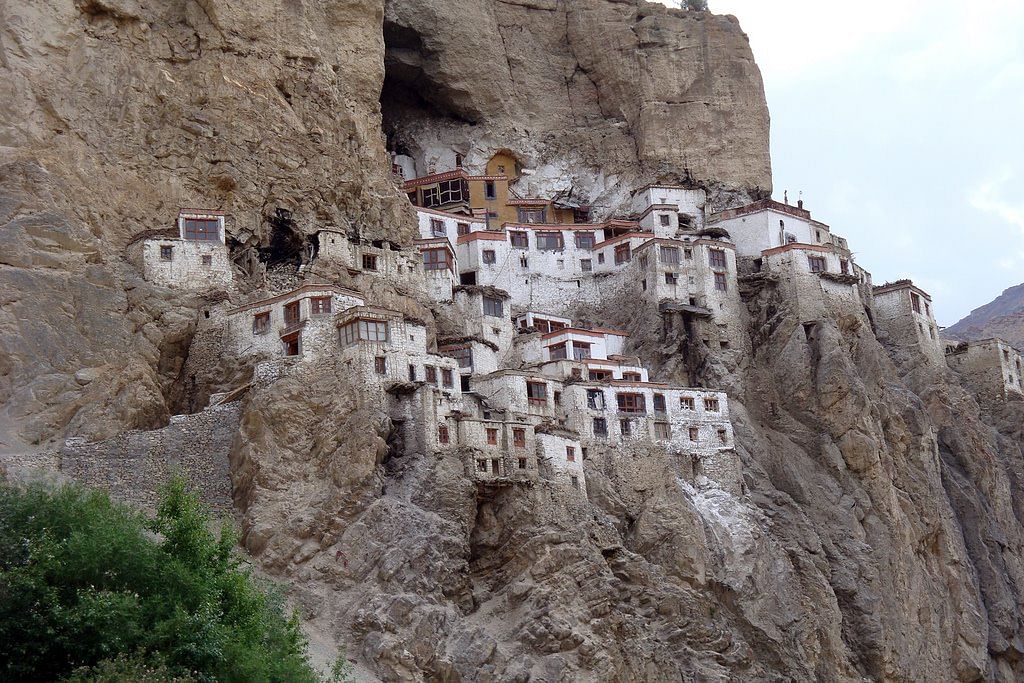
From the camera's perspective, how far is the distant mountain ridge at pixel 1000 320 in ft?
449

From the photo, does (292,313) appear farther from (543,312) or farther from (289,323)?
(543,312)

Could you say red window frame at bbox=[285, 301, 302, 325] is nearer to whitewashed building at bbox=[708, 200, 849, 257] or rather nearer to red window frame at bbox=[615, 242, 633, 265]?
red window frame at bbox=[615, 242, 633, 265]

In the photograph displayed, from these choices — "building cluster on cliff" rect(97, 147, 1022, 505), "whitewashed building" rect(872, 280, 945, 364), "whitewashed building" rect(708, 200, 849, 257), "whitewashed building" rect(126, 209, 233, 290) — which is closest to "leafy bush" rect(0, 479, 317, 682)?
"building cluster on cliff" rect(97, 147, 1022, 505)

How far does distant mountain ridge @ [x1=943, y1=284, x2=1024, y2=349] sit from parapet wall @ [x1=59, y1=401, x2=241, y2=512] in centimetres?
9193

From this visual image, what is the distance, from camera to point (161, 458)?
53.4 meters

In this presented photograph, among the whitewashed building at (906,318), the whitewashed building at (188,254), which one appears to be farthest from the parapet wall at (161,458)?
the whitewashed building at (906,318)

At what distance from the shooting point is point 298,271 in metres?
63.1

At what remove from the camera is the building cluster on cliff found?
57.0m

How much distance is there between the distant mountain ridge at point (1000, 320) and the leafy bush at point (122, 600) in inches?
4030

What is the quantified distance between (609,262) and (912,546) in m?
19.6

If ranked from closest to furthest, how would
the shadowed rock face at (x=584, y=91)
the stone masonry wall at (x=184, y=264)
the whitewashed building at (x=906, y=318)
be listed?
the stone masonry wall at (x=184, y=264) → the whitewashed building at (x=906, y=318) → the shadowed rock face at (x=584, y=91)

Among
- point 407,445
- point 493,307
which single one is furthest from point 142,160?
point 407,445

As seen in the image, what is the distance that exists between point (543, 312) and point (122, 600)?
38.5m

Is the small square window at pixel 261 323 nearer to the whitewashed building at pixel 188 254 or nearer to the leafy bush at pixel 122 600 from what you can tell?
the whitewashed building at pixel 188 254
